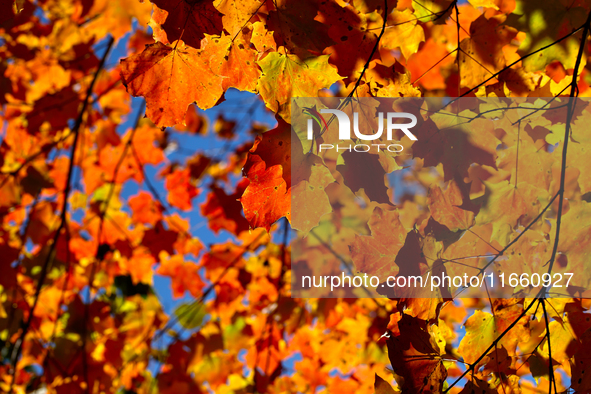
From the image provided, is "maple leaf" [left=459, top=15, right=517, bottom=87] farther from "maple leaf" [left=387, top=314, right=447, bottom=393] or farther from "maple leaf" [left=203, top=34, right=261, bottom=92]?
"maple leaf" [left=387, top=314, right=447, bottom=393]

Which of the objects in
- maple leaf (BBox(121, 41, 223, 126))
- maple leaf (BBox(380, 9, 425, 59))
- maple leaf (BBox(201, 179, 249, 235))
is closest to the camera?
maple leaf (BBox(121, 41, 223, 126))

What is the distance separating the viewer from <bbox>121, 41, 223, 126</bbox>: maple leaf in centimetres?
123

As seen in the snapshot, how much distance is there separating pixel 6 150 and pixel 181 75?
3.59m

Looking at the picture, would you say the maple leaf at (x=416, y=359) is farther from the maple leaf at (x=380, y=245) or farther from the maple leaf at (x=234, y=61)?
the maple leaf at (x=234, y=61)

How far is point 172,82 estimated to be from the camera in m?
1.26

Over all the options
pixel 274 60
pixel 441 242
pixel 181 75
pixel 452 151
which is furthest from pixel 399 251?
pixel 181 75

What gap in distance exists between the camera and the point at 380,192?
4.23 feet

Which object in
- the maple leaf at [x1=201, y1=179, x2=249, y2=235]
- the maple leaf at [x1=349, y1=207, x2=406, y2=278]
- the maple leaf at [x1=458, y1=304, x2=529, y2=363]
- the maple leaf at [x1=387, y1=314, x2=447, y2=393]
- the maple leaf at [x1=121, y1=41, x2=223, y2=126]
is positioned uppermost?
the maple leaf at [x1=201, y1=179, x2=249, y2=235]

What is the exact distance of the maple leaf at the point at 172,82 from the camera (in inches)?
48.6

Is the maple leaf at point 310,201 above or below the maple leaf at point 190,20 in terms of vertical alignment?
below

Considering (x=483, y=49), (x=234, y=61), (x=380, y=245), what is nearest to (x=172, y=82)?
(x=234, y=61)

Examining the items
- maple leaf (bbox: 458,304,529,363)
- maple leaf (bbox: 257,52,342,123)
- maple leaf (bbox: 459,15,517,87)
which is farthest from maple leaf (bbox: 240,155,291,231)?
maple leaf (bbox: 459,15,517,87)

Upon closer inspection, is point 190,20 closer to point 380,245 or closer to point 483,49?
point 380,245

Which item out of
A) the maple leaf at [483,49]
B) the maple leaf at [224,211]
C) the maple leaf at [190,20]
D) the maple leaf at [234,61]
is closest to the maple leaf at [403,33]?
the maple leaf at [483,49]
